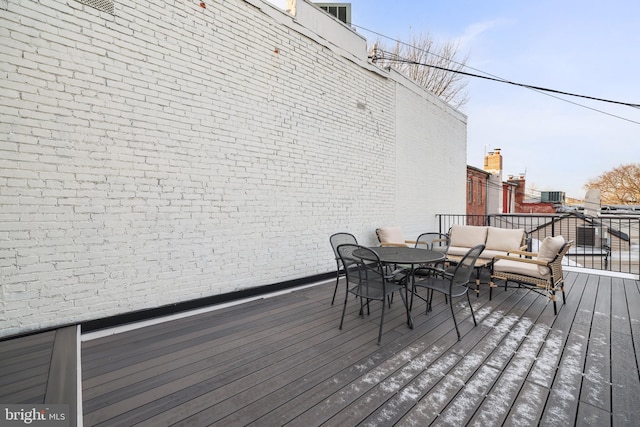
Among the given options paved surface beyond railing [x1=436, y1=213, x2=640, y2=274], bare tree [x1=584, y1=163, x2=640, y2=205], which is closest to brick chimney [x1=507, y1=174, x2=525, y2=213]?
paved surface beyond railing [x1=436, y1=213, x2=640, y2=274]

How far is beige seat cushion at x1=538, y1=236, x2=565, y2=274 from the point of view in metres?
3.32

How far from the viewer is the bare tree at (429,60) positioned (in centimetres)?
1018

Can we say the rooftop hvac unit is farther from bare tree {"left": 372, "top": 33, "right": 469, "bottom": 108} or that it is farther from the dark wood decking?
the dark wood decking

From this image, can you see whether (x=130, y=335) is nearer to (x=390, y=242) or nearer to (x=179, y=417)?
(x=179, y=417)

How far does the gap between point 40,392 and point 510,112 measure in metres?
17.0

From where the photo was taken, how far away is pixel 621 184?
21.1 meters

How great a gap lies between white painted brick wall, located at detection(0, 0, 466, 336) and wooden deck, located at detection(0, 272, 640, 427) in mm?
637

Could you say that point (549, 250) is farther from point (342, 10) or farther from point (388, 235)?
point (342, 10)

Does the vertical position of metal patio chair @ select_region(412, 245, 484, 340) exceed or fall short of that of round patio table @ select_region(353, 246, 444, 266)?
it falls short

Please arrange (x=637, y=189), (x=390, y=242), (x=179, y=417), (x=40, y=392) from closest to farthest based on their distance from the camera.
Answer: (x=179, y=417), (x=40, y=392), (x=390, y=242), (x=637, y=189)

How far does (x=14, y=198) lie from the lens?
2.24 meters

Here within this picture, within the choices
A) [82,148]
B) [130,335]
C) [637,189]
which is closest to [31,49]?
[82,148]

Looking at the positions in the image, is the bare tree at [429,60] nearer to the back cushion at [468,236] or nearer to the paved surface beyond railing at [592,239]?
the paved surface beyond railing at [592,239]

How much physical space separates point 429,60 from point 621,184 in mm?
22071
